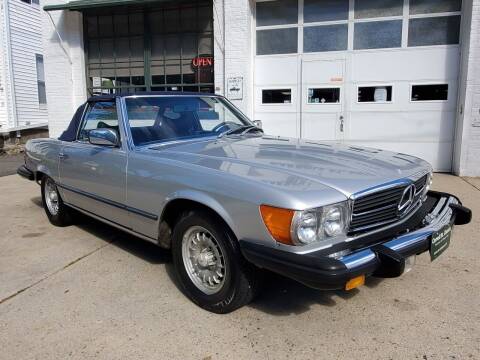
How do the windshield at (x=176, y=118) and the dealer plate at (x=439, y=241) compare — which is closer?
the dealer plate at (x=439, y=241)

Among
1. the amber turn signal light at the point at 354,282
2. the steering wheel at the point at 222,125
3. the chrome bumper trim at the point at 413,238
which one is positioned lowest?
the amber turn signal light at the point at 354,282

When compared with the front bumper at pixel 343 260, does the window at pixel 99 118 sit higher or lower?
higher

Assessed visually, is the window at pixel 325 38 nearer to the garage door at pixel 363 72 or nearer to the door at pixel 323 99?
the garage door at pixel 363 72

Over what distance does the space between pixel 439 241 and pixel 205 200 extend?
1.65 metres

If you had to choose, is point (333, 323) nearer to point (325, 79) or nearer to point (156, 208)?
point (156, 208)

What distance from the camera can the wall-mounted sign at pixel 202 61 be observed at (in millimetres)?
10484

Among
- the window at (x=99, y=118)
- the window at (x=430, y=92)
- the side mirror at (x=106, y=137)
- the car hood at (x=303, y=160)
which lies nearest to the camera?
the car hood at (x=303, y=160)

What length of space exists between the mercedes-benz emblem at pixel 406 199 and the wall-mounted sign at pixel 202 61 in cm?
813

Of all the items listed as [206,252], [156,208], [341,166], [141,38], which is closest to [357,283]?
[341,166]

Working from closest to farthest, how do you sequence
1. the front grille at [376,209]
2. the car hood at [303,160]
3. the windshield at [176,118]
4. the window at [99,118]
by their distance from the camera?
1. the front grille at [376,209]
2. the car hood at [303,160]
3. the windshield at [176,118]
4. the window at [99,118]

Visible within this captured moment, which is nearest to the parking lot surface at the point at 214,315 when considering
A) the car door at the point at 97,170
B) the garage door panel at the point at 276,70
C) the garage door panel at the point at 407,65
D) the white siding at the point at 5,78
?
the car door at the point at 97,170

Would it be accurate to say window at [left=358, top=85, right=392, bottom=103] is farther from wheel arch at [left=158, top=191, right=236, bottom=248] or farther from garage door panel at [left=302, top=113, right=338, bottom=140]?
wheel arch at [left=158, top=191, right=236, bottom=248]

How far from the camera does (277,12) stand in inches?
384

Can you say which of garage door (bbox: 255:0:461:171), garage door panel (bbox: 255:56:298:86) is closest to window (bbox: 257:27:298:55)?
garage door (bbox: 255:0:461:171)
